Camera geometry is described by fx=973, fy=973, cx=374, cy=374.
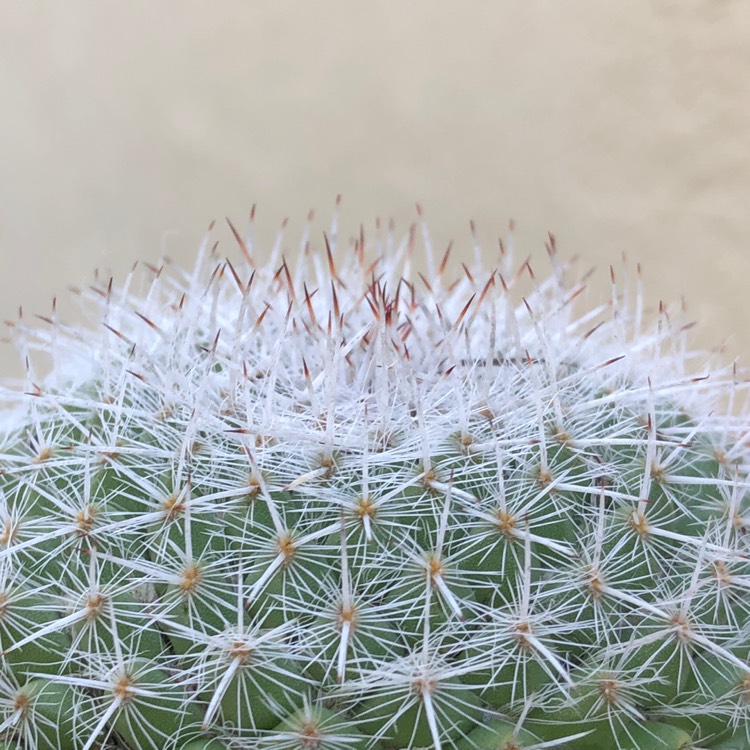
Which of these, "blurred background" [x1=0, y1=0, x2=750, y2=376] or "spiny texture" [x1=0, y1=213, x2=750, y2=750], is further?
"blurred background" [x1=0, y1=0, x2=750, y2=376]

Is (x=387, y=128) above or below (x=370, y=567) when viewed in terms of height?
above

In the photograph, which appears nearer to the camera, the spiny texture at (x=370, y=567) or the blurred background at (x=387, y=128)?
the spiny texture at (x=370, y=567)

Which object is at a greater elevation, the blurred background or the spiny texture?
the blurred background

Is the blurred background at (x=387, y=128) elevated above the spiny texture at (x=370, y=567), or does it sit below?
above

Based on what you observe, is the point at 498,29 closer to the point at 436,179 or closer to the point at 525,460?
the point at 436,179

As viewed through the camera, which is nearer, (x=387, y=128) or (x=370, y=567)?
(x=370, y=567)
